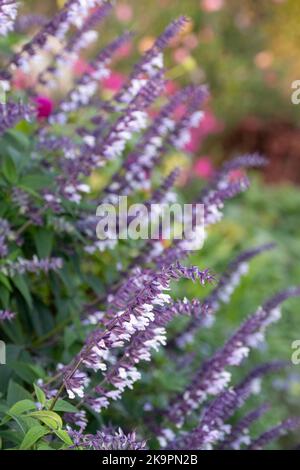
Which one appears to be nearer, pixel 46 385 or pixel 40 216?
pixel 46 385

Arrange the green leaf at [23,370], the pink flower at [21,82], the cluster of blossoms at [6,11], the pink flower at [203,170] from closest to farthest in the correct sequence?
1. the cluster of blossoms at [6,11]
2. the green leaf at [23,370]
3. the pink flower at [21,82]
4. the pink flower at [203,170]

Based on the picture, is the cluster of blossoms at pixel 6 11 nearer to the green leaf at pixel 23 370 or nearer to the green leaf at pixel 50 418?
the green leaf at pixel 23 370

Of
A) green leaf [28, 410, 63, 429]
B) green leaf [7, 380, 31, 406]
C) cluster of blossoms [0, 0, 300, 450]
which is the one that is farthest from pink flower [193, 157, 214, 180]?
green leaf [28, 410, 63, 429]

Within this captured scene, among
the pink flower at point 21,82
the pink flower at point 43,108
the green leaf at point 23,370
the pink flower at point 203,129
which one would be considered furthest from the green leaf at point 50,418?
the pink flower at point 203,129

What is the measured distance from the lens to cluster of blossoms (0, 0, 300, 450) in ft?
7.88

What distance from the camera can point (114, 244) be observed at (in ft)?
10.2

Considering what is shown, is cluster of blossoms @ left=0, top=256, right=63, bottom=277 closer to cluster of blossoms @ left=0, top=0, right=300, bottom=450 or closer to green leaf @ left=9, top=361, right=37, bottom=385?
cluster of blossoms @ left=0, top=0, right=300, bottom=450

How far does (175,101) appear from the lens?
3.35 meters

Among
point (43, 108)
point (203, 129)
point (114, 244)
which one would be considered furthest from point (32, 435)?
point (203, 129)

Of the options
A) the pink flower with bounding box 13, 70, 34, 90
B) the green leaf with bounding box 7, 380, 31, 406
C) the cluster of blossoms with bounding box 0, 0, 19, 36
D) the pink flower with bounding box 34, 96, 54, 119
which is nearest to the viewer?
the green leaf with bounding box 7, 380, 31, 406

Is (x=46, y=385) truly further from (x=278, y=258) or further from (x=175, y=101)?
(x=278, y=258)

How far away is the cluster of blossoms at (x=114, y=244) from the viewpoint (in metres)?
2.40
